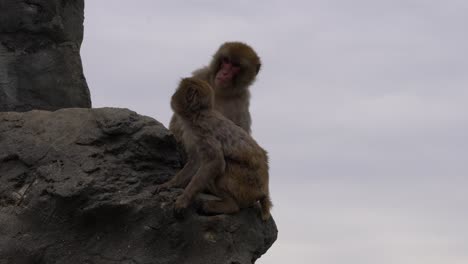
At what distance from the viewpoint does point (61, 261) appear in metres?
6.64

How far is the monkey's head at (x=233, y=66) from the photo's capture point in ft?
29.0

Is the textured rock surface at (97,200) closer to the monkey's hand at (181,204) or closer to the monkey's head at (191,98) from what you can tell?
the monkey's hand at (181,204)

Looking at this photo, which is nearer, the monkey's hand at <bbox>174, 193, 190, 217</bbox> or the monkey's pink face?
the monkey's hand at <bbox>174, 193, 190, 217</bbox>

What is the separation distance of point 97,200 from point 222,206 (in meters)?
Result: 0.95

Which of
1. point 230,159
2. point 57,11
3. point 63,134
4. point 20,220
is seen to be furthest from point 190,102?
point 57,11

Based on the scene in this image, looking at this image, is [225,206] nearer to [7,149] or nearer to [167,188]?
[167,188]

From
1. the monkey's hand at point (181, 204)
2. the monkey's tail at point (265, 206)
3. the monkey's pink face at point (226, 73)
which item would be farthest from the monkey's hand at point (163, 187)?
the monkey's pink face at point (226, 73)

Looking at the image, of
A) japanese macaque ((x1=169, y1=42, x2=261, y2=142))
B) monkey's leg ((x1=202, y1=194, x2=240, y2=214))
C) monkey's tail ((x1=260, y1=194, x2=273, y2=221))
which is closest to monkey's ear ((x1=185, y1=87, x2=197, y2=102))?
monkey's leg ((x1=202, y1=194, x2=240, y2=214))

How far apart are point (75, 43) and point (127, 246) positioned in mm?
2766

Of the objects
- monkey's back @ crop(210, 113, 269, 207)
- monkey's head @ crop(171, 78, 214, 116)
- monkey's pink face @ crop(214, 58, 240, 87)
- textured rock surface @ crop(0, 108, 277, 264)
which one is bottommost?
textured rock surface @ crop(0, 108, 277, 264)

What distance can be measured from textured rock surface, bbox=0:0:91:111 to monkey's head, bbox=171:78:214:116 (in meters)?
1.76

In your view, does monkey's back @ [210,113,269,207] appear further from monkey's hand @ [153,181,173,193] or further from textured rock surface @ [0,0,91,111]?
textured rock surface @ [0,0,91,111]

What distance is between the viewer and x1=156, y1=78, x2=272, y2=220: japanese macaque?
274 inches

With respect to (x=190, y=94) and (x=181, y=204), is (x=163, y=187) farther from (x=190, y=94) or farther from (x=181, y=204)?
(x=190, y=94)
